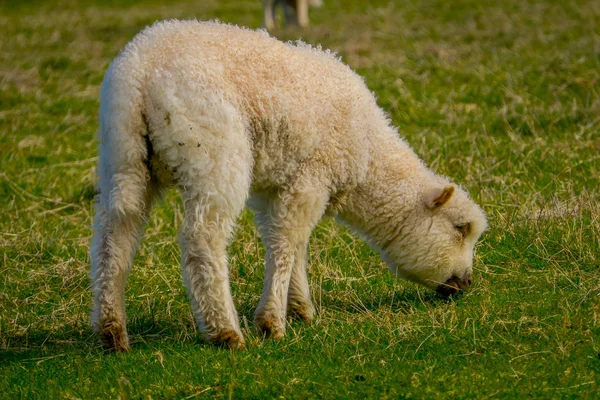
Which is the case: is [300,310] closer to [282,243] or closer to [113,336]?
[282,243]

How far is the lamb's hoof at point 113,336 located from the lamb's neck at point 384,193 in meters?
1.68

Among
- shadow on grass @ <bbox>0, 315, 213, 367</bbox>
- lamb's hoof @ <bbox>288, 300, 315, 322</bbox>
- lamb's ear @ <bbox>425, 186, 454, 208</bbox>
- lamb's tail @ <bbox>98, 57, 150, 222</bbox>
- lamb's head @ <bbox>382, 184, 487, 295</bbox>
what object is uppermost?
lamb's tail @ <bbox>98, 57, 150, 222</bbox>

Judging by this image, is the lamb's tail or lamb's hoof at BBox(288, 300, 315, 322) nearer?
the lamb's tail

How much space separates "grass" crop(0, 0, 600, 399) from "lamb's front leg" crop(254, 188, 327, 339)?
199 millimetres

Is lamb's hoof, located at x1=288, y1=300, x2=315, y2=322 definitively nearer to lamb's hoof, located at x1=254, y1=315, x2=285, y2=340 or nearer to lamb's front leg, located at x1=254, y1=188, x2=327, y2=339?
lamb's front leg, located at x1=254, y1=188, x2=327, y2=339

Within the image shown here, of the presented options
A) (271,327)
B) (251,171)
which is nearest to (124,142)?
(251,171)

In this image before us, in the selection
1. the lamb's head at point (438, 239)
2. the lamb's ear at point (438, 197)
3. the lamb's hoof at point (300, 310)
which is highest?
the lamb's ear at point (438, 197)

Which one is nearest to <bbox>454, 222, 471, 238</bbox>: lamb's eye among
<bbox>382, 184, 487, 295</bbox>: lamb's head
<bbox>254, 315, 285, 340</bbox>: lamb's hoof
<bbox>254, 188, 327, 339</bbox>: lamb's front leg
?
<bbox>382, 184, 487, 295</bbox>: lamb's head

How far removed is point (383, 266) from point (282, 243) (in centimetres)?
145

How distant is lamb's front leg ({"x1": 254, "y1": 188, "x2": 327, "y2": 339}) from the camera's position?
5.89 metres

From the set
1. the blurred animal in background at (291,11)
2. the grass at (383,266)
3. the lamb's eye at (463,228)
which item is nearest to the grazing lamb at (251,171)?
the lamb's eye at (463,228)

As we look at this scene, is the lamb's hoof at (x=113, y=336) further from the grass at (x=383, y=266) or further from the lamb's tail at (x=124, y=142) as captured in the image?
the lamb's tail at (x=124, y=142)

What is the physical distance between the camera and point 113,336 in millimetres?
5582

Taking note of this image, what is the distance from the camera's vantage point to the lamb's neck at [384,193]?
20.5 feet
